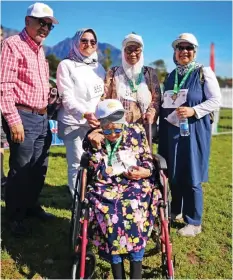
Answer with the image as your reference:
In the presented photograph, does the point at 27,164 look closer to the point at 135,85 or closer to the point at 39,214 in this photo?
the point at 39,214

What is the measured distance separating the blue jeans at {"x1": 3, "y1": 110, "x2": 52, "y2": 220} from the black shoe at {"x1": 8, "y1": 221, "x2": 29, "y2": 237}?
5cm

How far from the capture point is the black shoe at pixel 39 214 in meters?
4.11

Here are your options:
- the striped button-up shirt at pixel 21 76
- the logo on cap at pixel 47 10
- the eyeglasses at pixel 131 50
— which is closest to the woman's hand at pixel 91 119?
the striped button-up shirt at pixel 21 76

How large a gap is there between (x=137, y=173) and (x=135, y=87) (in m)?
1.10

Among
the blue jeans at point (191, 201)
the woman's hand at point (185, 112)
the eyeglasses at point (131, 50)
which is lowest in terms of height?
the blue jeans at point (191, 201)

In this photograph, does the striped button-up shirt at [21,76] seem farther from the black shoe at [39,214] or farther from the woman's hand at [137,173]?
the black shoe at [39,214]

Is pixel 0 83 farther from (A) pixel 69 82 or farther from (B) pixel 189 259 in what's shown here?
(B) pixel 189 259

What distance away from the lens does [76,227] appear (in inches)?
111

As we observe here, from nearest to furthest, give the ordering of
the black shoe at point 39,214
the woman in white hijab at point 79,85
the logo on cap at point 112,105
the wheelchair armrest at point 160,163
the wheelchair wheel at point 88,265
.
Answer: the wheelchair wheel at point 88,265
the wheelchair armrest at point 160,163
the logo on cap at point 112,105
the woman in white hijab at point 79,85
the black shoe at point 39,214

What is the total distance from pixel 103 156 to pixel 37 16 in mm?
1448

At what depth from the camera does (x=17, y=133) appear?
3.29m

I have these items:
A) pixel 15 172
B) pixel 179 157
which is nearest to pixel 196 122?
pixel 179 157

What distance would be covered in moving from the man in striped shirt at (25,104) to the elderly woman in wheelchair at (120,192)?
0.73 metres

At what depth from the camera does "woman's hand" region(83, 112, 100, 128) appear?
342 cm
